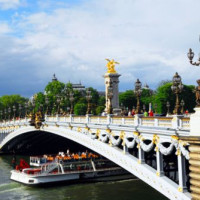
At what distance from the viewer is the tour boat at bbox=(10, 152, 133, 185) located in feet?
115

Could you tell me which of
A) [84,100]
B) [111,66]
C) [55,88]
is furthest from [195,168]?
[55,88]

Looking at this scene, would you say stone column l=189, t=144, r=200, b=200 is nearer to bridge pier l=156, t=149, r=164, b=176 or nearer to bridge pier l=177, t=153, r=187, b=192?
bridge pier l=177, t=153, r=187, b=192

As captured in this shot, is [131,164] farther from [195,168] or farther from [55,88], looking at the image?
[55,88]

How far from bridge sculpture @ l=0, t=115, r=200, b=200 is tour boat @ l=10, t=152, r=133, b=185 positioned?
4.15 metres

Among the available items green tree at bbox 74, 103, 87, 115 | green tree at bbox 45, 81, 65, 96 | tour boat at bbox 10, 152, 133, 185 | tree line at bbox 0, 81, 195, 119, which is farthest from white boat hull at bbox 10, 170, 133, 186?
green tree at bbox 45, 81, 65, 96

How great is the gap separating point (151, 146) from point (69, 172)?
1782cm

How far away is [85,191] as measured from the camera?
3250 cm

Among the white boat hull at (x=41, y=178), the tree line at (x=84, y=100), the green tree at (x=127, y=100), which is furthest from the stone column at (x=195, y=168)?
the green tree at (x=127, y=100)

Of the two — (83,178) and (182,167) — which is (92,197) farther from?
(182,167)

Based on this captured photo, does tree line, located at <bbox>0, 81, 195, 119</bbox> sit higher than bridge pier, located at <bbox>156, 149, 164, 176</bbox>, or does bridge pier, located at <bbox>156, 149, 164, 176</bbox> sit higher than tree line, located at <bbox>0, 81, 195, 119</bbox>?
tree line, located at <bbox>0, 81, 195, 119</bbox>

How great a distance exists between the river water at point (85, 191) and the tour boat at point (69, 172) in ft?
2.57

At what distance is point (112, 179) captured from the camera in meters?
36.6

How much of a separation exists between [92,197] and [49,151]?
88.9 feet

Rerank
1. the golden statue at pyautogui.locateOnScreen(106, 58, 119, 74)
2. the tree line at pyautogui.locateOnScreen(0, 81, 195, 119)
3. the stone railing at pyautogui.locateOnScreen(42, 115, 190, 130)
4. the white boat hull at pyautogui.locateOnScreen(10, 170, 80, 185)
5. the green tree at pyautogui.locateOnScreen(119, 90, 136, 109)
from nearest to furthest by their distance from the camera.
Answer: the stone railing at pyautogui.locateOnScreen(42, 115, 190, 130)
the white boat hull at pyautogui.locateOnScreen(10, 170, 80, 185)
the golden statue at pyautogui.locateOnScreen(106, 58, 119, 74)
the tree line at pyautogui.locateOnScreen(0, 81, 195, 119)
the green tree at pyautogui.locateOnScreen(119, 90, 136, 109)
